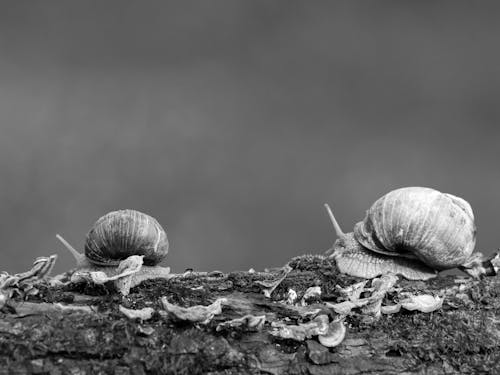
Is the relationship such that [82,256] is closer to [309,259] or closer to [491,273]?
[309,259]

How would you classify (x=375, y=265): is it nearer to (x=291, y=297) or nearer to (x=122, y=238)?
(x=291, y=297)

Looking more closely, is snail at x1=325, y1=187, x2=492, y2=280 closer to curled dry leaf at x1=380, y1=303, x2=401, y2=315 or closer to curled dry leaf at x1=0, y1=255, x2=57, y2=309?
curled dry leaf at x1=380, y1=303, x2=401, y2=315

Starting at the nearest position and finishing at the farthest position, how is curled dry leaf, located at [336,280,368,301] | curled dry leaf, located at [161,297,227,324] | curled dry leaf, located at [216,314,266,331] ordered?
curled dry leaf, located at [161,297,227,324] → curled dry leaf, located at [216,314,266,331] → curled dry leaf, located at [336,280,368,301]

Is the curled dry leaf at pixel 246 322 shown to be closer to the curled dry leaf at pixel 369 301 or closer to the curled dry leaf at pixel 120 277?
the curled dry leaf at pixel 369 301

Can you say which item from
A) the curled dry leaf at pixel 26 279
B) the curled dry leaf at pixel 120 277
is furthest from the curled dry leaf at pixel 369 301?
the curled dry leaf at pixel 26 279

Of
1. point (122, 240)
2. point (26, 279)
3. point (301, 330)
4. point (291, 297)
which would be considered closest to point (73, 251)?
point (122, 240)

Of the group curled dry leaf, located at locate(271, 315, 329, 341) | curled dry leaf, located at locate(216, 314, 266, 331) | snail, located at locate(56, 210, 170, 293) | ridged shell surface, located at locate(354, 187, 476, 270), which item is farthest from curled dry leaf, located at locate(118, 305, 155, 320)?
ridged shell surface, located at locate(354, 187, 476, 270)
